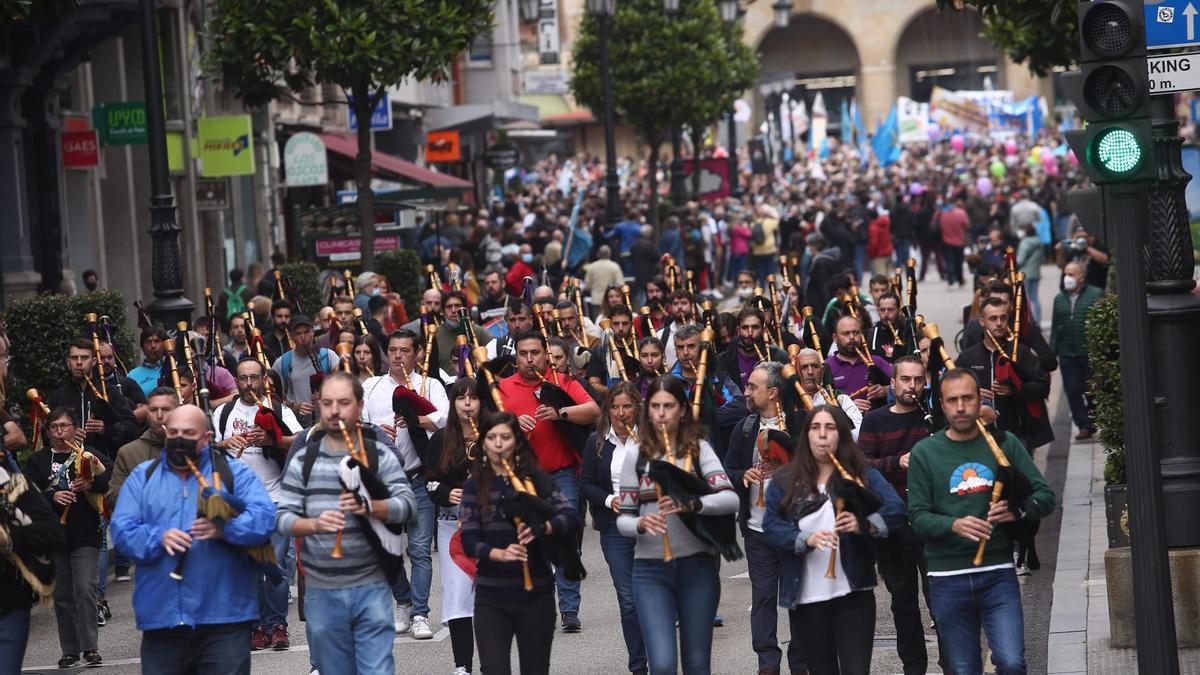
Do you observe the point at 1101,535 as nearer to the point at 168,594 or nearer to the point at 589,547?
the point at 589,547

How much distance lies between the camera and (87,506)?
37.3ft

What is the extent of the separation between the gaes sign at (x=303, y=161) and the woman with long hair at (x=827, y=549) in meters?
20.9

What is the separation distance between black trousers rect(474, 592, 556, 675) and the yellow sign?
19359 millimetres

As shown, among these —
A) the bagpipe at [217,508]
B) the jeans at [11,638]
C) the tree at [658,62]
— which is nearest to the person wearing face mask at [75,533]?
the jeans at [11,638]

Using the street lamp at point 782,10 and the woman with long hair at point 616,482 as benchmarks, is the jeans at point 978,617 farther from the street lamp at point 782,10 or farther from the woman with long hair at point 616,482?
the street lamp at point 782,10

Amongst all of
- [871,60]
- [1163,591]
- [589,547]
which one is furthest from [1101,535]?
[871,60]

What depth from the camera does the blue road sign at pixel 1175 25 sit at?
30.6ft

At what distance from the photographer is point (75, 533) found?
11336 millimetres

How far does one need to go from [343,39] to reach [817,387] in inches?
529

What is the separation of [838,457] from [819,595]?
0.58 m

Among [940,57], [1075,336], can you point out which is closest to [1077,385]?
[1075,336]

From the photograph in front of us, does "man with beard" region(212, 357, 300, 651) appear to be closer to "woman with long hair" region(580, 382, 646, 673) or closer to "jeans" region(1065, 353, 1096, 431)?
"woman with long hair" region(580, 382, 646, 673)

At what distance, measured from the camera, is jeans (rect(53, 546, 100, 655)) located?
11320 mm

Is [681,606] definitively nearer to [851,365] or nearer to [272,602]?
[272,602]
